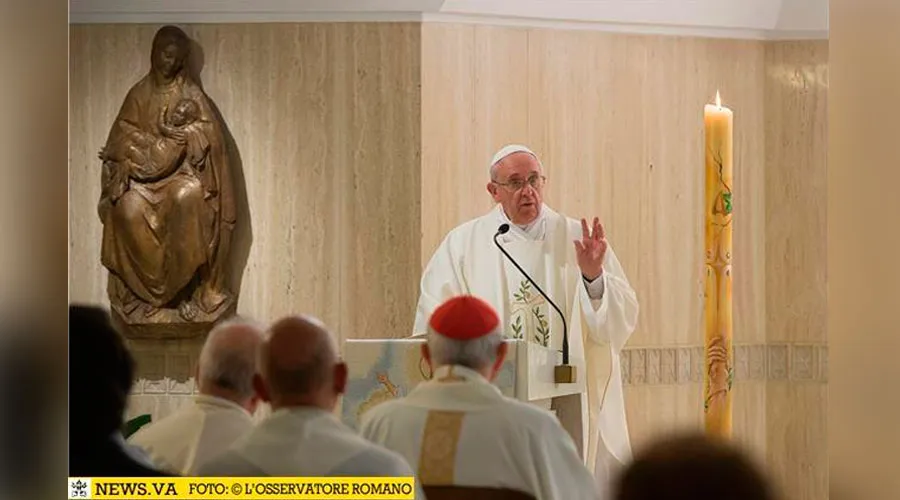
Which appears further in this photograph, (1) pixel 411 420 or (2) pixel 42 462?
(2) pixel 42 462

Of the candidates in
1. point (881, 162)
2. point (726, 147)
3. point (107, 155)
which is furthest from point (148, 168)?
point (881, 162)

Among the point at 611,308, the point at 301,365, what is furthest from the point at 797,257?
the point at 301,365

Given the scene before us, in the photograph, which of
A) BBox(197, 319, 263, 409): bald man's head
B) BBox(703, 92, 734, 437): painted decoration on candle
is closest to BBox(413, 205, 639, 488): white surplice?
BBox(703, 92, 734, 437): painted decoration on candle

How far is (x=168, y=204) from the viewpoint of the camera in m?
2.04

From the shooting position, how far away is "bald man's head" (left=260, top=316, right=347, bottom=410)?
6.58 ft

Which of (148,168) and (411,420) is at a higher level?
(148,168)

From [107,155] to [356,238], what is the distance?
344 millimetres

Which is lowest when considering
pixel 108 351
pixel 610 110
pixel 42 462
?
pixel 42 462

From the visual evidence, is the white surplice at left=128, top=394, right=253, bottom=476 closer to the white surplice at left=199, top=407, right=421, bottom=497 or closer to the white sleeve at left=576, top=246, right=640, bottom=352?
the white surplice at left=199, top=407, right=421, bottom=497

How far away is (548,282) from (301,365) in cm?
34

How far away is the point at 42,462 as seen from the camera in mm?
2145

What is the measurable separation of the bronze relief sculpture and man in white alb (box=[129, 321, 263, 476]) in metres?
0.04

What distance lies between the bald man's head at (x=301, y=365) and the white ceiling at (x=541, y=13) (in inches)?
15.8

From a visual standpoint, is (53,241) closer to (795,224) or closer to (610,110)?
(610,110)
